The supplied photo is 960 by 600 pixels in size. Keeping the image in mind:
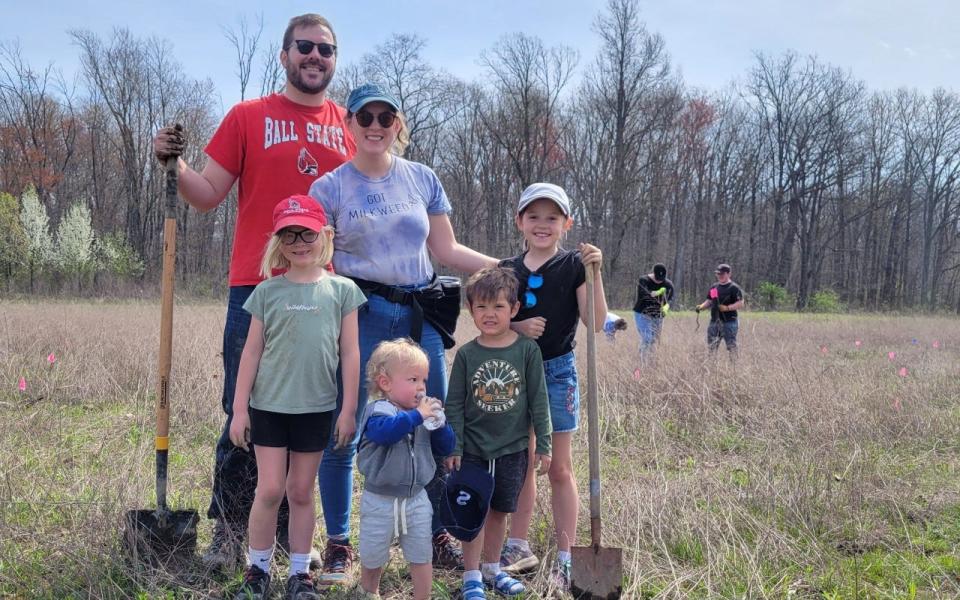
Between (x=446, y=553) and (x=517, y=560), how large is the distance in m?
0.35

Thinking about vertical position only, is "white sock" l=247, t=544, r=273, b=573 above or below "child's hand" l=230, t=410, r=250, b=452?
below

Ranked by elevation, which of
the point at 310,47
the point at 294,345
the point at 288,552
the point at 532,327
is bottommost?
the point at 288,552

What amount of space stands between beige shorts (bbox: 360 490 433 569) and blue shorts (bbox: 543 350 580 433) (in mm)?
743

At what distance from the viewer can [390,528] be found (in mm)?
2520

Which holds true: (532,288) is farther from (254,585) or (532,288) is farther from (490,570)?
(254,585)

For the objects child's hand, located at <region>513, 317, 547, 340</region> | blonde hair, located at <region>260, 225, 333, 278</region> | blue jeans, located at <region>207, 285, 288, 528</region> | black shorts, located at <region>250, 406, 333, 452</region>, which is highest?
blonde hair, located at <region>260, 225, 333, 278</region>

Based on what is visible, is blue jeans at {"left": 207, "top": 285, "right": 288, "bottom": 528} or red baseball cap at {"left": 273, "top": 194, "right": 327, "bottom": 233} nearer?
red baseball cap at {"left": 273, "top": 194, "right": 327, "bottom": 233}

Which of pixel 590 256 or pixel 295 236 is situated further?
pixel 590 256

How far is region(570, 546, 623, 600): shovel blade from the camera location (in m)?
2.64

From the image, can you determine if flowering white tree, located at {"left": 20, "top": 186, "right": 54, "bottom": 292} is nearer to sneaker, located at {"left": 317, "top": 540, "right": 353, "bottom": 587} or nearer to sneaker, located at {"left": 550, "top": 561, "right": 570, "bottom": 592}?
sneaker, located at {"left": 317, "top": 540, "right": 353, "bottom": 587}

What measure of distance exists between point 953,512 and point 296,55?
14.4ft

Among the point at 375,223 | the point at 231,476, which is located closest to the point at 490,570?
the point at 231,476

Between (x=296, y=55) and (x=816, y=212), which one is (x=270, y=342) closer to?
(x=296, y=55)

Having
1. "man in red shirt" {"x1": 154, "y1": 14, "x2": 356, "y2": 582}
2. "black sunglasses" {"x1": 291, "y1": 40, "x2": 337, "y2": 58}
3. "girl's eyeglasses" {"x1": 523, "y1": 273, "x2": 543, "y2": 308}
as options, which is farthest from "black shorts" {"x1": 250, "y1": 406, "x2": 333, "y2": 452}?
"black sunglasses" {"x1": 291, "y1": 40, "x2": 337, "y2": 58}
